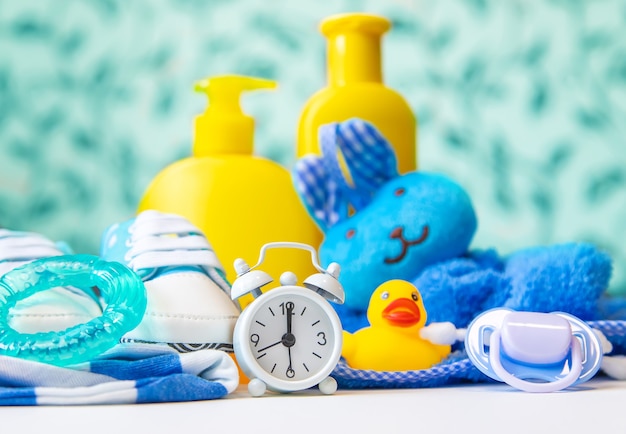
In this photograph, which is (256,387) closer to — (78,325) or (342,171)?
(78,325)

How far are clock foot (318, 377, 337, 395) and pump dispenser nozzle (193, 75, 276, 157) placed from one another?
375 millimetres

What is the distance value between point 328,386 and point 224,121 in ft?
1.28

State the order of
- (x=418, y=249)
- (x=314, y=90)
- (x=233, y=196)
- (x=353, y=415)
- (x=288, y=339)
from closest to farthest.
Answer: (x=353, y=415) → (x=288, y=339) → (x=418, y=249) → (x=233, y=196) → (x=314, y=90)

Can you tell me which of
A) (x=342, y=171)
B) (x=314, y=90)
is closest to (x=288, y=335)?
(x=342, y=171)

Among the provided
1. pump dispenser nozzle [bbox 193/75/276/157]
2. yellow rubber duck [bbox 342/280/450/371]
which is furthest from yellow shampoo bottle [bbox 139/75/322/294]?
yellow rubber duck [bbox 342/280/450/371]

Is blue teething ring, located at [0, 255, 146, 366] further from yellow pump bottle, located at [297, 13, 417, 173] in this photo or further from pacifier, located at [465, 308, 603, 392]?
yellow pump bottle, located at [297, 13, 417, 173]

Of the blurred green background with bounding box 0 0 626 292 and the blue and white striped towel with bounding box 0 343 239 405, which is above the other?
the blurred green background with bounding box 0 0 626 292

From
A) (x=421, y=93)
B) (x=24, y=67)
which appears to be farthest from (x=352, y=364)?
(x=24, y=67)

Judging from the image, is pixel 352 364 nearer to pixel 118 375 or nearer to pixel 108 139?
pixel 118 375

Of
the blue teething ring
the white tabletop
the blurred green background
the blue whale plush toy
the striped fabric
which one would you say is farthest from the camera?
the blurred green background

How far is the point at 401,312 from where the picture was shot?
1.88ft

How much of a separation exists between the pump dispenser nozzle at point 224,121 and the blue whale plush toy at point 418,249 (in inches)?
5.0

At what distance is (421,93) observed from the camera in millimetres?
1108

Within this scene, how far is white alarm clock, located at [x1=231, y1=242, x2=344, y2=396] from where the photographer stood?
53 centimetres
